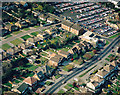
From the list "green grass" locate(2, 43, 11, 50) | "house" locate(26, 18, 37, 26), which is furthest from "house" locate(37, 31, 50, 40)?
"green grass" locate(2, 43, 11, 50)

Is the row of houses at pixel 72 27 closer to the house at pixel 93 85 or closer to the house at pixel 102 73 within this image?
the house at pixel 102 73

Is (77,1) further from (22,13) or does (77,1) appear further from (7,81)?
(7,81)

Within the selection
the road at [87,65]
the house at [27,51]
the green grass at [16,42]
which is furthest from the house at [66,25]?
the house at [27,51]

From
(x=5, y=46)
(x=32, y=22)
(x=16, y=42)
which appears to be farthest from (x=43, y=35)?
(x=5, y=46)

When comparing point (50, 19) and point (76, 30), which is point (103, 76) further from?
point (50, 19)

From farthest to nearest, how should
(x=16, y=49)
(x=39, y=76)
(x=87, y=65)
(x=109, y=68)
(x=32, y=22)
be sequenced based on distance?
(x=32, y=22)
(x=16, y=49)
(x=87, y=65)
(x=109, y=68)
(x=39, y=76)

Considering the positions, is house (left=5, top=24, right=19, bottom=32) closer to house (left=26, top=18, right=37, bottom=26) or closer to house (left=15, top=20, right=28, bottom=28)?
house (left=15, top=20, right=28, bottom=28)
